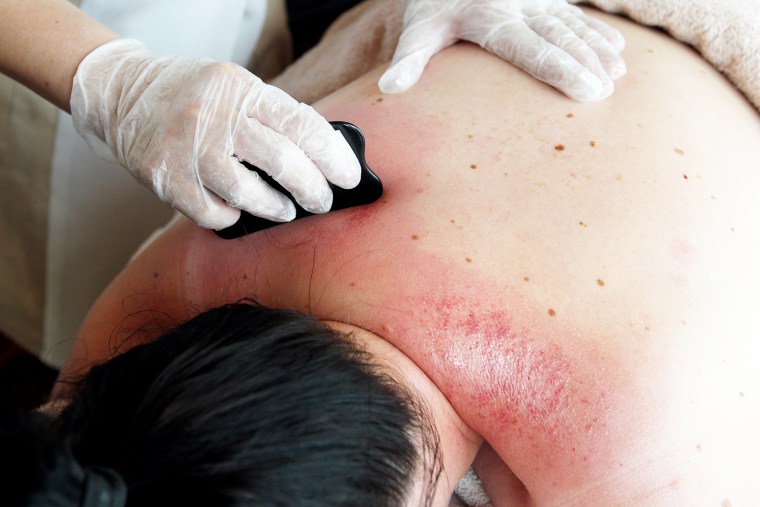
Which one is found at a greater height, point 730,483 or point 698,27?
point 698,27

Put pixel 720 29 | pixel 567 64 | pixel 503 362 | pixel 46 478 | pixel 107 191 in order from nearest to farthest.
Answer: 1. pixel 46 478
2. pixel 503 362
3. pixel 567 64
4. pixel 720 29
5. pixel 107 191

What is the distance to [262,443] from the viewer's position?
0.49m

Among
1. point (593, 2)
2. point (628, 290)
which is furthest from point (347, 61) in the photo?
point (628, 290)

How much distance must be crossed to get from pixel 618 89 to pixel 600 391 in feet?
1.41

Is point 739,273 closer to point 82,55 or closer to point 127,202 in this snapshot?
point 82,55

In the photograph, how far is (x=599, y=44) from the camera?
0.87 metres

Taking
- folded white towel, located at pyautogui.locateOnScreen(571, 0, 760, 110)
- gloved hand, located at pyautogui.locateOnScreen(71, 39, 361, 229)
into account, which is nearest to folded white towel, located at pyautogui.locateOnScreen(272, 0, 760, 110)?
folded white towel, located at pyautogui.locateOnScreen(571, 0, 760, 110)

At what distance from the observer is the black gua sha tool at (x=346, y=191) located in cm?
73

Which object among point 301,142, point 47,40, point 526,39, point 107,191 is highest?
point 526,39

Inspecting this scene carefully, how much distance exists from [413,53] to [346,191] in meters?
0.27

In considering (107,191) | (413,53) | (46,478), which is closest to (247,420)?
(46,478)

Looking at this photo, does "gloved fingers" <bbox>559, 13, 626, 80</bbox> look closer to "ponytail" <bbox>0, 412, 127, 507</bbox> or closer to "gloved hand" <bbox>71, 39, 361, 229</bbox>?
"gloved hand" <bbox>71, 39, 361, 229</bbox>

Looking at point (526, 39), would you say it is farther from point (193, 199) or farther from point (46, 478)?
point (46, 478)

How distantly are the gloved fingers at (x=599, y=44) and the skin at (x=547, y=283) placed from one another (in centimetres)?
4
